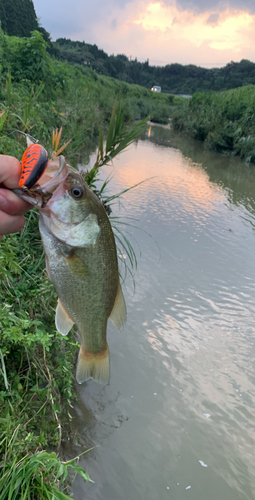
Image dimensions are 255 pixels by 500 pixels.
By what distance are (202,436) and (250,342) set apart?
1.98 meters

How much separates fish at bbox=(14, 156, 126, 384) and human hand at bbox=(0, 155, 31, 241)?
4 centimetres

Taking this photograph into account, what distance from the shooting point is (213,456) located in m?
3.17

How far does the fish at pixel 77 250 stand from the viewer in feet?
3.88

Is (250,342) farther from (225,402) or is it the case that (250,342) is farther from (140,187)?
(140,187)

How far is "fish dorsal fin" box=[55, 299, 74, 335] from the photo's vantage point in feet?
4.43

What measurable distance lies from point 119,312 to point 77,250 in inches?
16.8

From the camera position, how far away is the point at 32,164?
972 millimetres

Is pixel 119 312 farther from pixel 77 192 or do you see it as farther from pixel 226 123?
pixel 226 123

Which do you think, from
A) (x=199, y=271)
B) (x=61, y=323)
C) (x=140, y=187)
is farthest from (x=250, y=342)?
(x=140, y=187)

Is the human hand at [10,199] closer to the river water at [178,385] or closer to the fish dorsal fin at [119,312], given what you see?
the fish dorsal fin at [119,312]

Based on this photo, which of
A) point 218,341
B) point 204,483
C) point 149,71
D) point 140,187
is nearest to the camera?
point 204,483

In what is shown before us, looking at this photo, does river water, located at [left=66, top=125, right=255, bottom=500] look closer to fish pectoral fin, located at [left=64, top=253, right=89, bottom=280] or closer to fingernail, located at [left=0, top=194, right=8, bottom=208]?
fish pectoral fin, located at [left=64, top=253, right=89, bottom=280]

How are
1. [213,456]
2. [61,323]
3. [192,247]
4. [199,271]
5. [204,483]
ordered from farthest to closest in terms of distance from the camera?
[192,247] → [199,271] → [213,456] → [204,483] → [61,323]

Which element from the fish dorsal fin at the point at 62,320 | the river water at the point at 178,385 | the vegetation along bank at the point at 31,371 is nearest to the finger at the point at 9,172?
the fish dorsal fin at the point at 62,320
